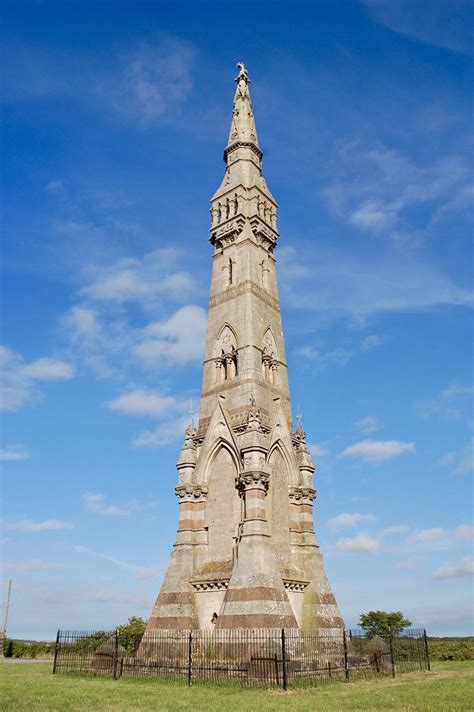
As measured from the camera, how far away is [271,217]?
126 feet

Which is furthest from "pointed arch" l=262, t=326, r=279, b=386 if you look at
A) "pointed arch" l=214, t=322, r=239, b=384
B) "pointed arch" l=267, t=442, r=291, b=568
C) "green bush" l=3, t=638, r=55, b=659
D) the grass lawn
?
"green bush" l=3, t=638, r=55, b=659

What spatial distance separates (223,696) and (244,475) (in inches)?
410

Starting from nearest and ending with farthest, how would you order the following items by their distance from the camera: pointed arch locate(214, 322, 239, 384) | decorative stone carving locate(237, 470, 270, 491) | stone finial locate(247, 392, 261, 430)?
decorative stone carving locate(237, 470, 270, 491), stone finial locate(247, 392, 261, 430), pointed arch locate(214, 322, 239, 384)

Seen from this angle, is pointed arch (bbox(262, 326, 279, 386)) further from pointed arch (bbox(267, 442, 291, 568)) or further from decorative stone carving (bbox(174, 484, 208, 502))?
decorative stone carving (bbox(174, 484, 208, 502))

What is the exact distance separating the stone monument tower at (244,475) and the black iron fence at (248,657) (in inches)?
26.2

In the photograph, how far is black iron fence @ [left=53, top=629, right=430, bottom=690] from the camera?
21375 mm

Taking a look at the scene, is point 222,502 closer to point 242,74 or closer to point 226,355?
point 226,355

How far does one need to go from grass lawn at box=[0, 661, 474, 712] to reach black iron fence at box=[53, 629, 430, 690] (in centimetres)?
113

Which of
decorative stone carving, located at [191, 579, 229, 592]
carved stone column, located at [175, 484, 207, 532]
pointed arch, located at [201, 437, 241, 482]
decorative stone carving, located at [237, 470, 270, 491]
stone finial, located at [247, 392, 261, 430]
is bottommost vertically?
decorative stone carving, located at [191, 579, 229, 592]

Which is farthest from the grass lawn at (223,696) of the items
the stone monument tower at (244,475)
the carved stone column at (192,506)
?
the carved stone column at (192,506)

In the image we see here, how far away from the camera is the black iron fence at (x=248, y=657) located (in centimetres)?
2138

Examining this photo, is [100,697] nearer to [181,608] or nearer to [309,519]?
[181,608]

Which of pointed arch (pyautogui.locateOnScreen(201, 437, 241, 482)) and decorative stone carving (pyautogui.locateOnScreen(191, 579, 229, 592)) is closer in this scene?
decorative stone carving (pyautogui.locateOnScreen(191, 579, 229, 592))

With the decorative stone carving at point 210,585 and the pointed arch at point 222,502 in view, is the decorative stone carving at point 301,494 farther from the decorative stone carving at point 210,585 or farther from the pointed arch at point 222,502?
the decorative stone carving at point 210,585
